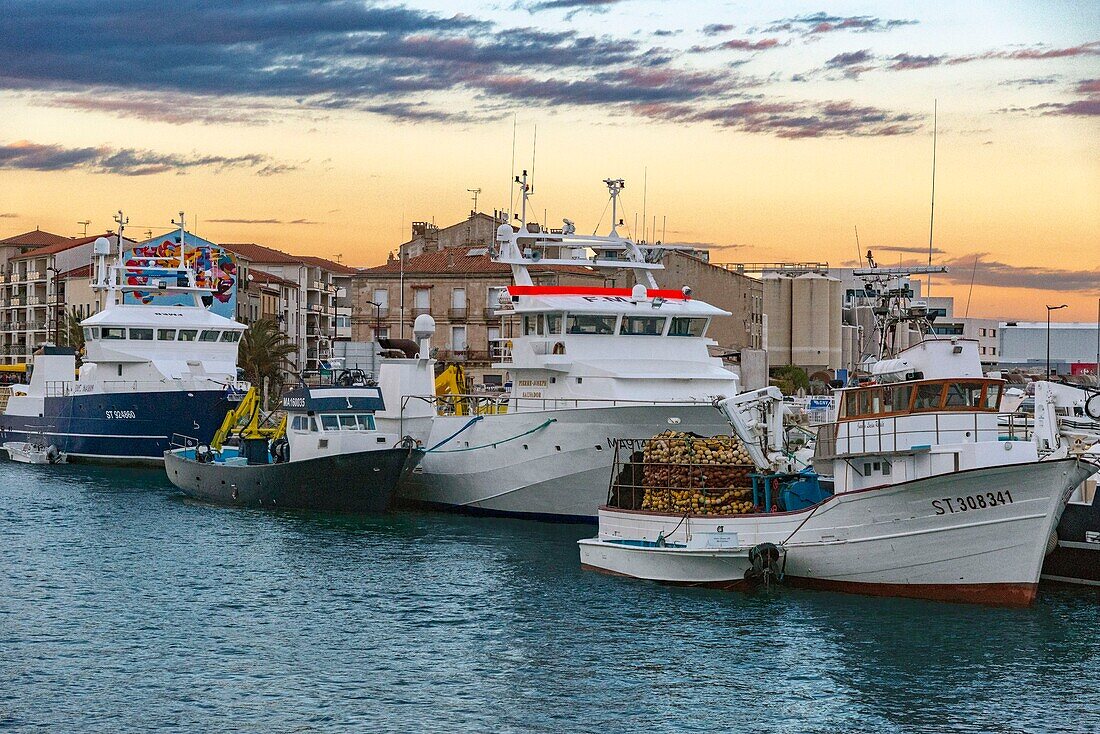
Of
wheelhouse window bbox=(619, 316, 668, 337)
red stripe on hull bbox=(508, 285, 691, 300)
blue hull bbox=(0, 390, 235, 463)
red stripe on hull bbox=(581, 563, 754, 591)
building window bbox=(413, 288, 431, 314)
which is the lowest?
red stripe on hull bbox=(581, 563, 754, 591)

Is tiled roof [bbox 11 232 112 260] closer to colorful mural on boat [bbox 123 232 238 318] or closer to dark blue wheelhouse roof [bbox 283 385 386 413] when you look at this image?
colorful mural on boat [bbox 123 232 238 318]

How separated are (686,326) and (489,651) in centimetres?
1989

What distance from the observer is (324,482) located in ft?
143

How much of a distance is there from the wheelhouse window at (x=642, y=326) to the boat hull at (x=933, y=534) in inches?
542

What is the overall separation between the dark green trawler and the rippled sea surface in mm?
6959

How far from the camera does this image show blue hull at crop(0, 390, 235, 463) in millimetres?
61969

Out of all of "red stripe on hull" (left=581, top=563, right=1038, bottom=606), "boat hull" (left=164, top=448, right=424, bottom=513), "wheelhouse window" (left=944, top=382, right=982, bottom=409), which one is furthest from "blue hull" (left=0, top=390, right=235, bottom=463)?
"wheelhouse window" (left=944, top=382, right=982, bottom=409)

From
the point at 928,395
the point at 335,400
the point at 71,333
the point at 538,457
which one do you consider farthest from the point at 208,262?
the point at 928,395

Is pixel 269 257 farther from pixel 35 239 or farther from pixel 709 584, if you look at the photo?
pixel 709 584

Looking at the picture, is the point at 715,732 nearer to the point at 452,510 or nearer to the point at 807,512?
the point at 807,512

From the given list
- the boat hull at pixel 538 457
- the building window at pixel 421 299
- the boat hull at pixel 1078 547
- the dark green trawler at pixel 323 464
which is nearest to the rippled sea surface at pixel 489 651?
the boat hull at pixel 1078 547

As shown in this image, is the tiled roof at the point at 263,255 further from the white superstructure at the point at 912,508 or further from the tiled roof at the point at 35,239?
the white superstructure at the point at 912,508

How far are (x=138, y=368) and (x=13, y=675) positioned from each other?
144ft

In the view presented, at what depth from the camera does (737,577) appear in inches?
1160
